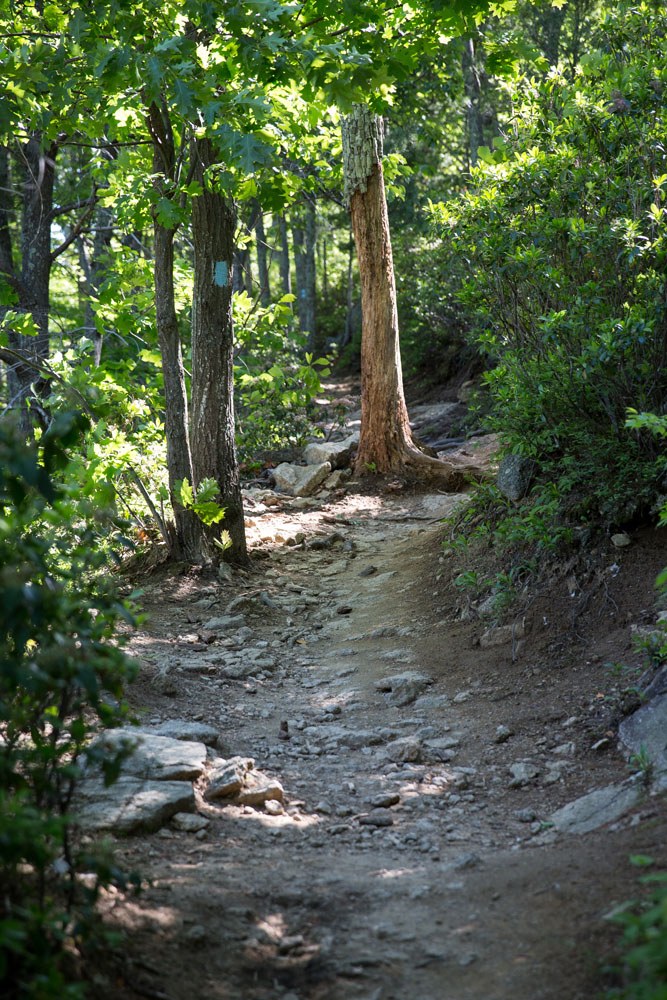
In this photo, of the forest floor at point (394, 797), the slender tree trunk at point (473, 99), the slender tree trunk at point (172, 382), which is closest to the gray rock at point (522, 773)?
the forest floor at point (394, 797)

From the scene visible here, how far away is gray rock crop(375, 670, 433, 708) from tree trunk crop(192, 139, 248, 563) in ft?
8.87

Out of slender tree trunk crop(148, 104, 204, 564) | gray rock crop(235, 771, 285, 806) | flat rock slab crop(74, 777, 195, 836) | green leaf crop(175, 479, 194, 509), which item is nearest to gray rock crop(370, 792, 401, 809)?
gray rock crop(235, 771, 285, 806)

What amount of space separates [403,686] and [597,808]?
1.96 m

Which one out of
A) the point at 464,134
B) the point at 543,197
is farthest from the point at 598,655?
the point at 464,134

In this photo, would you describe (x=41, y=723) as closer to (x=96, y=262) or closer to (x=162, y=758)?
(x=162, y=758)

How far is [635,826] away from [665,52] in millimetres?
5047

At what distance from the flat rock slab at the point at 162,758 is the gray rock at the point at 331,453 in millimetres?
7359

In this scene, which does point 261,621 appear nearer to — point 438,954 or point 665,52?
point 438,954

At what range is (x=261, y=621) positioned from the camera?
7.12 meters

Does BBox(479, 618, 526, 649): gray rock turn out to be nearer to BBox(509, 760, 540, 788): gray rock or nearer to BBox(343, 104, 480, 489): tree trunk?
BBox(509, 760, 540, 788): gray rock

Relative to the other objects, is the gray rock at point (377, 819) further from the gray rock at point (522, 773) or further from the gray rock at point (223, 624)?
the gray rock at point (223, 624)

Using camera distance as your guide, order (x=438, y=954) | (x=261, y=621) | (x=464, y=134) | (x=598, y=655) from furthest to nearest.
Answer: (x=464, y=134), (x=261, y=621), (x=598, y=655), (x=438, y=954)

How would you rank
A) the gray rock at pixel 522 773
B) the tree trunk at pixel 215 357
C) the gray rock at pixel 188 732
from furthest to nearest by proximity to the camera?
the tree trunk at pixel 215 357, the gray rock at pixel 188 732, the gray rock at pixel 522 773

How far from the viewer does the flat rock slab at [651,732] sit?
12.5 ft
